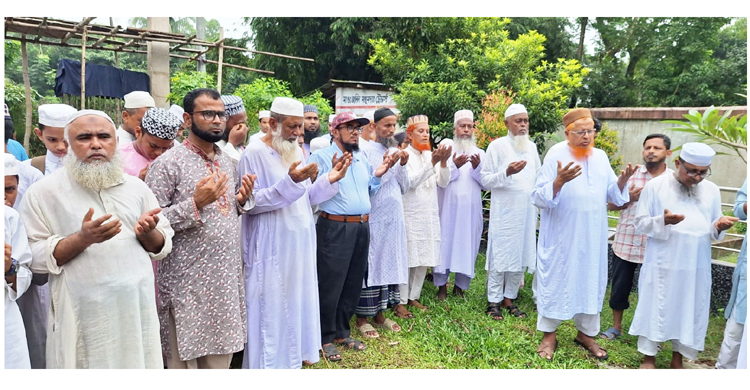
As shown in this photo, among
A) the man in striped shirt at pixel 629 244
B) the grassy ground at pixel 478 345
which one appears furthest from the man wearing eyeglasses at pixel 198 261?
the man in striped shirt at pixel 629 244

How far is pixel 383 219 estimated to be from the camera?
16.2 ft

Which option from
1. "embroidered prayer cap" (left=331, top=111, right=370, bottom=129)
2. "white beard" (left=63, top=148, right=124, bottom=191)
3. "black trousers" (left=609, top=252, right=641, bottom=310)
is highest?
"embroidered prayer cap" (left=331, top=111, right=370, bottom=129)

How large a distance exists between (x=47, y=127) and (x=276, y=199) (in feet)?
5.88

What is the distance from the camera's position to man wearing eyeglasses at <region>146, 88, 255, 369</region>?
3168 millimetres

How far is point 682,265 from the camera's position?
157 inches

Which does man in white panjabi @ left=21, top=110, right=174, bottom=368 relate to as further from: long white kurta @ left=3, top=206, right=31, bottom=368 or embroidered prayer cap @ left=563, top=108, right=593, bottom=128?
embroidered prayer cap @ left=563, top=108, right=593, bottom=128

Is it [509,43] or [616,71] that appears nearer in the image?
[509,43]

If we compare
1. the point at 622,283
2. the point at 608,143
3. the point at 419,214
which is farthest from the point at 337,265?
the point at 608,143

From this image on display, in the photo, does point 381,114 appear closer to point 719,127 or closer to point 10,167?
point 719,127

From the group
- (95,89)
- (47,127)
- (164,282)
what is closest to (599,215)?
(164,282)

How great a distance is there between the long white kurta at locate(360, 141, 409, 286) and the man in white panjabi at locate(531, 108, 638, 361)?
125 cm

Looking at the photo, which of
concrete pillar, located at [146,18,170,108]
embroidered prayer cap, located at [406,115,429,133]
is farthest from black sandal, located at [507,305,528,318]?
concrete pillar, located at [146,18,170,108]

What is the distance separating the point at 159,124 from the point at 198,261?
40.4 inches

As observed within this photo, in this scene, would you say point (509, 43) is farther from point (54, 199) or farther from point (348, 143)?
point (54, 199)
